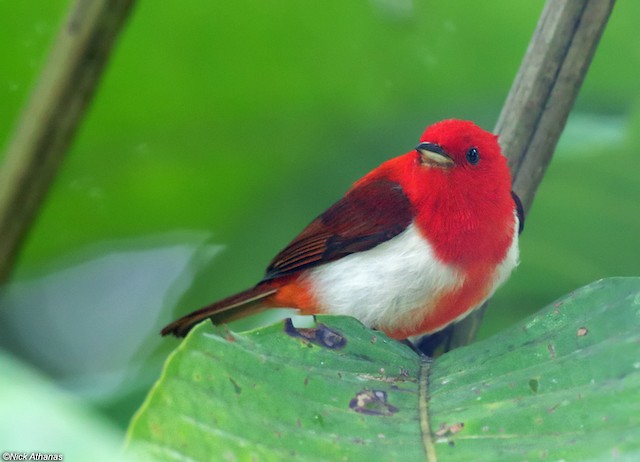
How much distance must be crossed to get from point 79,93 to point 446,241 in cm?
77

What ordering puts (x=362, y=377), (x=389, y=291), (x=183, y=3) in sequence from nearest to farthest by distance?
1. (x=362, y=377)
2. (x=389, y=291)
3. (x=183, y=3)

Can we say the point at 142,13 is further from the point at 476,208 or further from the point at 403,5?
the point at 476,208

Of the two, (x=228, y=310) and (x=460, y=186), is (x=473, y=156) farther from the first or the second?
(x=228, y=310)

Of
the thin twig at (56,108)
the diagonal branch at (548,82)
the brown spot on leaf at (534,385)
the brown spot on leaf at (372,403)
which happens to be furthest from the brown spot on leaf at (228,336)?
the diagonal branch at (548,82)

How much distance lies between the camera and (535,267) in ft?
5.86

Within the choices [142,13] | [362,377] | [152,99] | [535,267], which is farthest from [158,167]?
[362,377]

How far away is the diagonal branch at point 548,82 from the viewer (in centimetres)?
135

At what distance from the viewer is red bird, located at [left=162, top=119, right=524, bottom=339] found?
1650mm

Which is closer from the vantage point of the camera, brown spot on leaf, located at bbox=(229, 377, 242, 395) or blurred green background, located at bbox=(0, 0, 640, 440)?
brown spot on leaf, located at bbox=(229, 377, 242, 395)

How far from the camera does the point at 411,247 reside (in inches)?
66.1

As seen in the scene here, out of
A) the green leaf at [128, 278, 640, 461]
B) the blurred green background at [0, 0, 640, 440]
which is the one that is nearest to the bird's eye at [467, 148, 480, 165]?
the blurred green background at [0, 0, 640, 440]

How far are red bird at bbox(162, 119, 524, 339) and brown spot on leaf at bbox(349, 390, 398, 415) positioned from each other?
0.69 m

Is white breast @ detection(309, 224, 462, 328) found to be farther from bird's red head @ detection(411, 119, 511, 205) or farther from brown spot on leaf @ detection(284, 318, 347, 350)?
brown spot on leaf @ detection(284, 318, 347, 350)

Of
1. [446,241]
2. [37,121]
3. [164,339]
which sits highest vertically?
[37,121]
